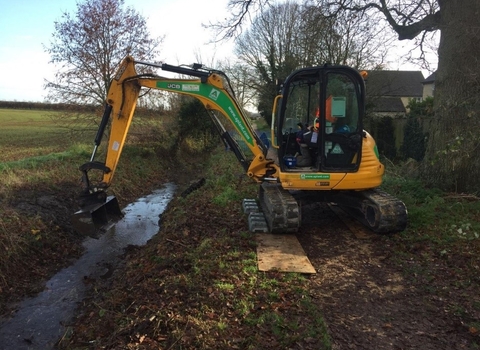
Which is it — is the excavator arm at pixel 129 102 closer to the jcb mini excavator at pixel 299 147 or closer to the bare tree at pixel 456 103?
the jcb mini excavator at pixel 299 147

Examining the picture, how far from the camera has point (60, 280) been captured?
611 centimetres

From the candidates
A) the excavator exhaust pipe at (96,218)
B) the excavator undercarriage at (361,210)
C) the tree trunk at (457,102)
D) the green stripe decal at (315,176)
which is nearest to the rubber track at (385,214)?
the excavator undercarriage at (361,210)

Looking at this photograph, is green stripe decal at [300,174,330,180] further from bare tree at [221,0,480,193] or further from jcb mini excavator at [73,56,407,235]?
bare tree at [221,0,480,193]

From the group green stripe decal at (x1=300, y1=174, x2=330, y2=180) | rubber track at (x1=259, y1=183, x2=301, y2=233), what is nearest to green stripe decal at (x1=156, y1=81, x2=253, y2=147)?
green stripe decal at (x1=300, y1=174, x2=330, y2=180)

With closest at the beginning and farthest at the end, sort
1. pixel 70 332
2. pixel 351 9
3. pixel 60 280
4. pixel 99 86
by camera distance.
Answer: pixel 70 332 < pixel 60 280 < pixel 351 9 < pixel 99 86

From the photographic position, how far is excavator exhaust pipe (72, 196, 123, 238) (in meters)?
6.51

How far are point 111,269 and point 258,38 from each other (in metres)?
27.3

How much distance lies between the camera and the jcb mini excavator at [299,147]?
6160 millimetres

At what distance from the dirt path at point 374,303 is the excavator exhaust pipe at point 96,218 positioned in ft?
11.7

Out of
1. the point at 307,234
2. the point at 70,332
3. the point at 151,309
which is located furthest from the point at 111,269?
the point at 307,234

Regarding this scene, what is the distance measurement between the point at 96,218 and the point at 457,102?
716cm

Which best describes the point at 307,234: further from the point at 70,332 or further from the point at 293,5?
the point at 293,5

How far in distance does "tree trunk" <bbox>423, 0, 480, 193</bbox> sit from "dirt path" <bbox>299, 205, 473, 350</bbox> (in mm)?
2600

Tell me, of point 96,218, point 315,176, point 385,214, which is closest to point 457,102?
point 385,214
